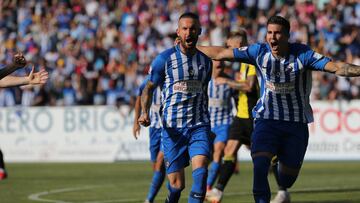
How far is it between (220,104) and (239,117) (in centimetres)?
95

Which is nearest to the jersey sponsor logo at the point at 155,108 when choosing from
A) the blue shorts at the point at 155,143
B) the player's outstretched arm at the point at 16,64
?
the blue shorts at the point at 155,143

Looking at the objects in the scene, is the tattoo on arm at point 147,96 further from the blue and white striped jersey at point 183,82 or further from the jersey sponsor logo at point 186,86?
the jersey sponsor logo at point 186,86

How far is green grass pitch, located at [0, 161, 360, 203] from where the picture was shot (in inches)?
593

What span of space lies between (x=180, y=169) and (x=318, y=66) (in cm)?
204

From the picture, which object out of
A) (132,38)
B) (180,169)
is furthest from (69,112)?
(180,169)

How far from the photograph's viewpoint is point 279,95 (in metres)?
10.8

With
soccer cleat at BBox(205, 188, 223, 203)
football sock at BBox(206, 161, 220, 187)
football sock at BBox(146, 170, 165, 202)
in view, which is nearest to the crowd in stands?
football sock at BBox(206, 161, 220, 187)

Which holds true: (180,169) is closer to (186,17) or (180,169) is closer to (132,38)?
(186,17)

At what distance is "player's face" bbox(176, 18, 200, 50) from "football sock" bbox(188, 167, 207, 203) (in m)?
1.50

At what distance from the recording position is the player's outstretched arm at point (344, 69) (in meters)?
9.90

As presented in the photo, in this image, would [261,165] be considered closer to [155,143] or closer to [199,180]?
[199,180]

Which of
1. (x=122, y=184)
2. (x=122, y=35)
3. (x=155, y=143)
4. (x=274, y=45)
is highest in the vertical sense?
(x=122, y=35)

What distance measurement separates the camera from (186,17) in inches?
427

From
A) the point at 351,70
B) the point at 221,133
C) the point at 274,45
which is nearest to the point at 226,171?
the point at 221,133
